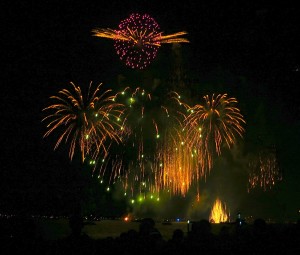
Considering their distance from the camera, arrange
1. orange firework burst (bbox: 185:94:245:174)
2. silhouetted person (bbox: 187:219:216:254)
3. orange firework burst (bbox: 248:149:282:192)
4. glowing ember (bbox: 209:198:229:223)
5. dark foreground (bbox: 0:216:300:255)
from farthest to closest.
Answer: glowing ember (bbox: 209:198:229:223) < orange firework burst (bbox: 248:149:282:192) < orange firework burst (bbox: 185:94:245:174) < silhouetted person (bbox: 187:219:216:254) < dark foreground (bbox: 0:216:300:255)

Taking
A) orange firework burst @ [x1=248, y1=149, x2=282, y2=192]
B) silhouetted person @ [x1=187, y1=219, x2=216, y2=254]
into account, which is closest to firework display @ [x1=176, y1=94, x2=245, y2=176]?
orange firework burst @ [x1=248, y1=149, x2=282, y2=192]

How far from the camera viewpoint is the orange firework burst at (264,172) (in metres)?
42.6

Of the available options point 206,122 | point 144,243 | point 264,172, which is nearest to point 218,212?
point 264,172

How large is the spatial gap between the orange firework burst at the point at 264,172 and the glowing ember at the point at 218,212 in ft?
9.29

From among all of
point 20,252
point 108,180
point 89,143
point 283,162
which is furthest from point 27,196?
point 20,252

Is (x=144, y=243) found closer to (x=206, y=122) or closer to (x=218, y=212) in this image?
(x=206, y=122)

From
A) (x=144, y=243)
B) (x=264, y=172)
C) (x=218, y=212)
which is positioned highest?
(x=264, y=172)

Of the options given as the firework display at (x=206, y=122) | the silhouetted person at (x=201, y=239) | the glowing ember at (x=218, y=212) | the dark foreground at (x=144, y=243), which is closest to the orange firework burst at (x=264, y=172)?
the glowing ember at (x=218, y=212)

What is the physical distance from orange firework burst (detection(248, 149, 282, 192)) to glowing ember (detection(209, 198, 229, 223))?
9.29 feet

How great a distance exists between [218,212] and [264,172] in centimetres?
517

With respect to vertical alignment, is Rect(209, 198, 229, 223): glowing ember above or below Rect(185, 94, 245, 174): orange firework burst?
below

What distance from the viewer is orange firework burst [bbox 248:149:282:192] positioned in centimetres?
4262

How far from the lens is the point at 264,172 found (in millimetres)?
44969

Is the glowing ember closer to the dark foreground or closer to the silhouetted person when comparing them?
the silhouetted person
